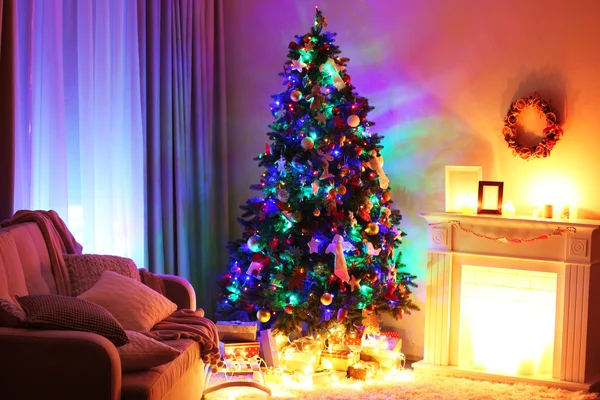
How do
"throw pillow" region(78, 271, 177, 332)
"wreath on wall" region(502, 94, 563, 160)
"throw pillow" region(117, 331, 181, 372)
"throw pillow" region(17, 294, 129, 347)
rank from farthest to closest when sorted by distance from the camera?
"wreath on wall" region(502, 94, 563, 160) → "throw pillow" region(78, 271, 177, 332) → "throw pillow" region(117, 331, 181, 372) → "throw pillow" region(17, 294, 129, 347)

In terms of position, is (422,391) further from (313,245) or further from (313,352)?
(313,245)

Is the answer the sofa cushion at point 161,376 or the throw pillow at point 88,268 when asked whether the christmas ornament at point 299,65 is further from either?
the sofa cushion at point 161,376

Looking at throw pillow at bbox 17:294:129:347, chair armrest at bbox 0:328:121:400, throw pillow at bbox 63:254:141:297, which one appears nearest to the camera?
chair armrest at bbox 0:328:121:400

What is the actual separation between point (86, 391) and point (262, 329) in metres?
1.98

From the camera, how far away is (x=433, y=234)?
4.53 m

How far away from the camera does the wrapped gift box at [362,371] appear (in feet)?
13.9

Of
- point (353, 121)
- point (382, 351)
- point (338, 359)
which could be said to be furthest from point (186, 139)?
point (382, 351)

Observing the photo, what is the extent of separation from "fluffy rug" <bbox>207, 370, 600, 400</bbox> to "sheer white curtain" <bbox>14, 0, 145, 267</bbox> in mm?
1374

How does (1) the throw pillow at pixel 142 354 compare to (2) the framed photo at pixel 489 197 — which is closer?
(1) the throw pillow at pixel 142 354

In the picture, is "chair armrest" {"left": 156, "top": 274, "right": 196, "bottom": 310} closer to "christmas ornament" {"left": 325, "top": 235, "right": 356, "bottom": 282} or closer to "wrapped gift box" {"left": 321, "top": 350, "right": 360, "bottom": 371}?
"christmas ornament" {"left": 325, "top": 235, "right": 356, "bottom": 282}

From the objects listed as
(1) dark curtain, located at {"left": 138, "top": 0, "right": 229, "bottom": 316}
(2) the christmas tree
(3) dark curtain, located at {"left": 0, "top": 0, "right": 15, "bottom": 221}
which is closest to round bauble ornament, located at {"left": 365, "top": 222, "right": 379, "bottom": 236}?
(2) the christmas tree

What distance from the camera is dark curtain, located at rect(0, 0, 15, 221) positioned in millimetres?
3268

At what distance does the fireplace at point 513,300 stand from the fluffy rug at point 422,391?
0.41ft

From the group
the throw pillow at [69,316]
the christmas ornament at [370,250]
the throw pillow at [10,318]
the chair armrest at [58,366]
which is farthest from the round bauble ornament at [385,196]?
the throw pillow at [10,318]
